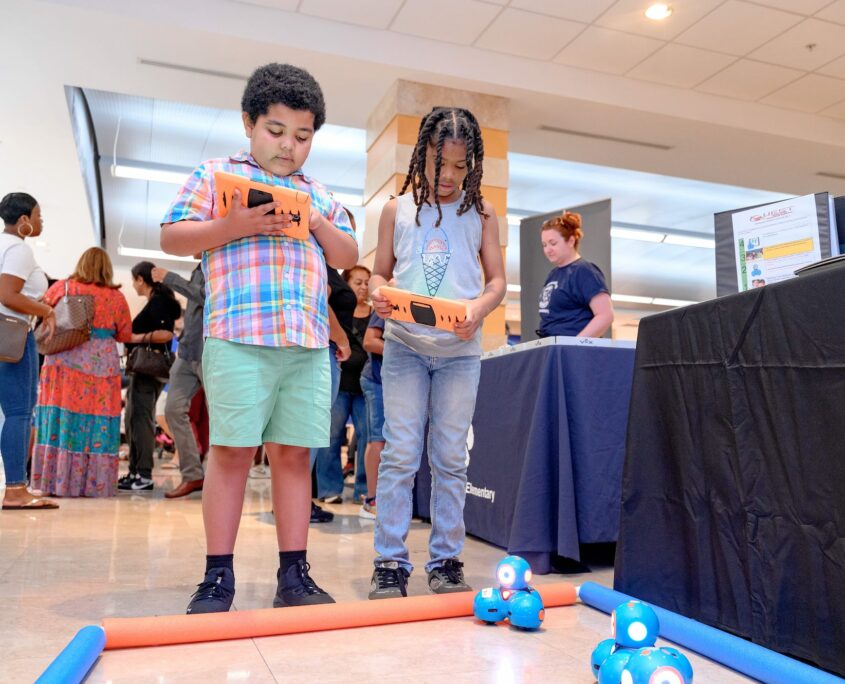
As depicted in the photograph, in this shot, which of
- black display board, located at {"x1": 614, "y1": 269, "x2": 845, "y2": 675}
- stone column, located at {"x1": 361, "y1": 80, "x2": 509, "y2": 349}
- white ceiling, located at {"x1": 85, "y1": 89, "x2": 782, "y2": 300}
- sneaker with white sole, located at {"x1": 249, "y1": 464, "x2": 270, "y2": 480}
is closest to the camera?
black display board, located at {"x1": 614, "y1": 269, "x2": 845, "y2": 675}

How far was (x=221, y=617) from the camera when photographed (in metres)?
1.48

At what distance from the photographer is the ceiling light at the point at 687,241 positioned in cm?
1030

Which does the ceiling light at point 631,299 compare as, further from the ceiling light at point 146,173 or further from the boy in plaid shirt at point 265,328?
the boy in plaid shirt at point 265,328

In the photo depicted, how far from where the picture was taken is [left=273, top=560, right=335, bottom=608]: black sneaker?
1.70 m

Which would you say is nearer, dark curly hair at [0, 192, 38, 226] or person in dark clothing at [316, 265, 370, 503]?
dark curly hair at [0, 192, 38, 226]

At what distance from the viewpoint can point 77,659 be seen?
1204 mm

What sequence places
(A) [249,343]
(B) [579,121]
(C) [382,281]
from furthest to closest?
(B) [579,121], (C) [382,281], (A) [249,343]

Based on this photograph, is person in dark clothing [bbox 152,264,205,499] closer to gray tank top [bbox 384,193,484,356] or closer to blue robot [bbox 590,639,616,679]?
gray tank top [bbox 384,193,484,356]

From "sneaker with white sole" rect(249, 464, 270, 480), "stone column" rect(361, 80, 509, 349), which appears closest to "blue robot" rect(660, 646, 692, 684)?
"stone column" rect(361, 80, 509, 349)

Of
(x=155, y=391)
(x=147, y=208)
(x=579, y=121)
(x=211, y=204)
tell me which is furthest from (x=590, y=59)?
(x=147, y=208)

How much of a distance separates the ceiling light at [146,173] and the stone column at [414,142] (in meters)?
3.02

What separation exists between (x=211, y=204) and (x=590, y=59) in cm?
442

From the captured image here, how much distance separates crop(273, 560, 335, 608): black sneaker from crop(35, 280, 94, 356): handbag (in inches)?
103

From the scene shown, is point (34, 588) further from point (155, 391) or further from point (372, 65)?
point (372, 65)
